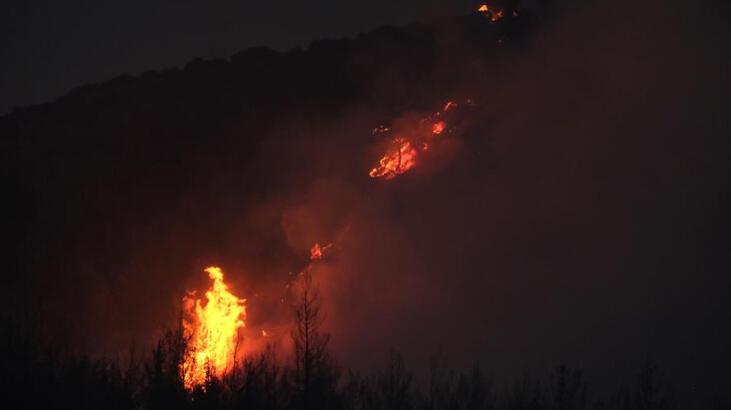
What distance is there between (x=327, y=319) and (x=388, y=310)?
5.95 metres

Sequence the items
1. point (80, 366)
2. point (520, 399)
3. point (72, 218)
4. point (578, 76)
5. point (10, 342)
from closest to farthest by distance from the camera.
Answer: point (10, 342) → point (80, 366) → point (520, 399) → point (72, 218) → point (578, 76)

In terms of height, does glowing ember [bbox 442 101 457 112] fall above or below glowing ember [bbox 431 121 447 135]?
above

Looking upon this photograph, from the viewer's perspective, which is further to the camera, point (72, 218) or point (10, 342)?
point (72, 218)

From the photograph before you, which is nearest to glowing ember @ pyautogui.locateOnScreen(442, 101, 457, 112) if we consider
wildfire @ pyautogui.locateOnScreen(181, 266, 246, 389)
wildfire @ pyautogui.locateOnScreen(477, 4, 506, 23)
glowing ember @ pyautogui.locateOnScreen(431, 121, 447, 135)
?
glowing ember @ pyautogui.locateOnScreen(431, 121, 447, 135)

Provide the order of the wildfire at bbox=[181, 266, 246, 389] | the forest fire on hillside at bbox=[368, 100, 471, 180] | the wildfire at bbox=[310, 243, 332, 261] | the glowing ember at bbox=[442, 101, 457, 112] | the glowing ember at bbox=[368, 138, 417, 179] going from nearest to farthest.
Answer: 1. the wildfire at bbox=[181, 266, 246, 389]
2. the wildfire at bbox=[310, 243, 332, 261]
3. the glowing ember at bbox=[368, 138, 417, 179]
4. the forest fire on hillside at bbox=[368, 100, 471, 180]
5. the glowing ember at bbox=[442, 101, 457, 112]

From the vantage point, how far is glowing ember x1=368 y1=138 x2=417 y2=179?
70125 mm

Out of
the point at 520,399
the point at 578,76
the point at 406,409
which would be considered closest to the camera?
the point at 406,409

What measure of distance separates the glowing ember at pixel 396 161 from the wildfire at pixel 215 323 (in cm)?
1631

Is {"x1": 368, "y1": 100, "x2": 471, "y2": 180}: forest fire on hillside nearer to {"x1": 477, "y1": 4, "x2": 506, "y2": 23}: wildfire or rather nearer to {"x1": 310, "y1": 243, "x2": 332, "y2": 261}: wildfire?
{"x1": 310, "y1": 243, "x2": 332, "y2": 261}: wildfire

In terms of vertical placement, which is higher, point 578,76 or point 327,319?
point 578,76

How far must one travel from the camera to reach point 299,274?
63250 mm

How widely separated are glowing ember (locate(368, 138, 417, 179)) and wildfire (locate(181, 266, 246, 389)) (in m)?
16.3

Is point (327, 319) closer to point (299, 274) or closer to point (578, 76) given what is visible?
point (299, 274)

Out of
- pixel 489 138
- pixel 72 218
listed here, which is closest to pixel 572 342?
pixel 489 138
